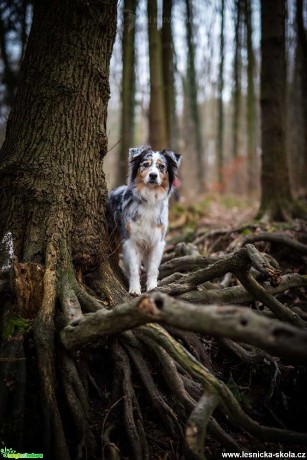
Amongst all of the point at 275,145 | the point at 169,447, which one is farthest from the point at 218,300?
the point at 275,145

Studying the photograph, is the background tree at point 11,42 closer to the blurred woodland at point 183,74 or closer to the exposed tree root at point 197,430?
the blurred woodland at point 183,74

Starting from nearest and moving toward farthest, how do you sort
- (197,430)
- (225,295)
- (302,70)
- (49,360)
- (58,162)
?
(197,430) < (49,360) < (58,162) < (225,295) < (302,70)

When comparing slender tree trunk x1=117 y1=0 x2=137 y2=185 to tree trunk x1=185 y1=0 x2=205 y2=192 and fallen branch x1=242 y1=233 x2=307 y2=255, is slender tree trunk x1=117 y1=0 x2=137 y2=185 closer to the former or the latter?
tree trunk x1=185 y1=0 x2=205 y2=192

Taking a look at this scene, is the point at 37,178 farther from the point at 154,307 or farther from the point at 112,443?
the point at 112,443

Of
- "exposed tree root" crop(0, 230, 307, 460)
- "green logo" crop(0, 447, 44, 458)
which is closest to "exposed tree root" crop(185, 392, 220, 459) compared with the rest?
"exposed tree root" crop(0, 230, 307, 460)

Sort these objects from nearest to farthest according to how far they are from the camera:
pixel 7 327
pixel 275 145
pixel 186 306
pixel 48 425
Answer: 1. pixel 186 306
2. pixel 48 425
3. pixel 7 327
4. pixel 275 145

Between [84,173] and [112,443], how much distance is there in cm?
250

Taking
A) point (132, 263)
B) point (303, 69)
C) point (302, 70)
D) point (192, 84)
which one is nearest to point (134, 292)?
point (132, 263)

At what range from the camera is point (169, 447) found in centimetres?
296

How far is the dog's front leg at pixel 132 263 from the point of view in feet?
14.0

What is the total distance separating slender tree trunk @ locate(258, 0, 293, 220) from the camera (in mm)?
7148

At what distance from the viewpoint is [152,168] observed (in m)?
4.66

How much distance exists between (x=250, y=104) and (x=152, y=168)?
10920 millimetres

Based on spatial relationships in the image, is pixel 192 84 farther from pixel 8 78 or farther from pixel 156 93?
pixel 8 78
